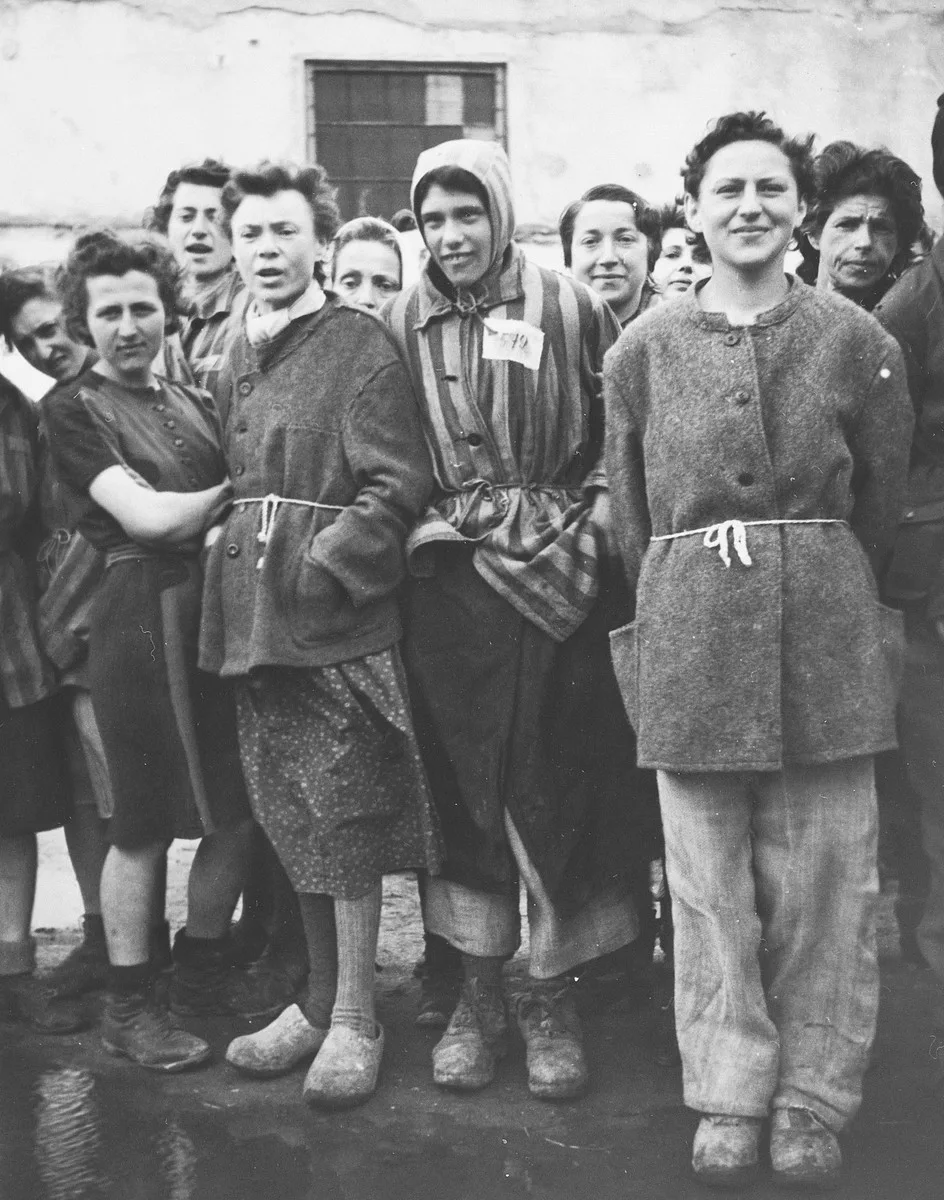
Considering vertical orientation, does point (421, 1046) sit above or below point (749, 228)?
below

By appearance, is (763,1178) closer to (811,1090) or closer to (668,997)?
(811,1090)

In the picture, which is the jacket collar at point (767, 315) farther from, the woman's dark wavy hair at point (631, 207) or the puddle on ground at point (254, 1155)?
the puddle on ground at point (254, 1155)

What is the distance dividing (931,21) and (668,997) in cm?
705

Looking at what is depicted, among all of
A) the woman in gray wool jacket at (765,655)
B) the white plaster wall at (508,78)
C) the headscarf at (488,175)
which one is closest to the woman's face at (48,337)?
the headscarf at (488,175)

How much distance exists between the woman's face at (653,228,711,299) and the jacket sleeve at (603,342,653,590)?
65.3 inches

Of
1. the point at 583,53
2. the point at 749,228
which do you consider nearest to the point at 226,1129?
the point at 749,228

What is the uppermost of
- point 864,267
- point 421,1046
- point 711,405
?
point 864,267

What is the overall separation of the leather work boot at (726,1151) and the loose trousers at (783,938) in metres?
0.03

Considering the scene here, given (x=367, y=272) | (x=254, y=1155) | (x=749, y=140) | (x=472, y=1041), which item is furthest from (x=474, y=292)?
(x=254, y=1155)

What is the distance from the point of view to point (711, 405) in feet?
9.61

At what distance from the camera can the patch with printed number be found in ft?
11.1

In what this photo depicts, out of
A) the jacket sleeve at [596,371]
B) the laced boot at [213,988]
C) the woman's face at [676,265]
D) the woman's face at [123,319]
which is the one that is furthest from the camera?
the woman's face at [676,265]

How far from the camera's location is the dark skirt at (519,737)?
332cm

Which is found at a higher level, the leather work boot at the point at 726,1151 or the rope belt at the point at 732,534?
the rope belt at the point at 732,534
